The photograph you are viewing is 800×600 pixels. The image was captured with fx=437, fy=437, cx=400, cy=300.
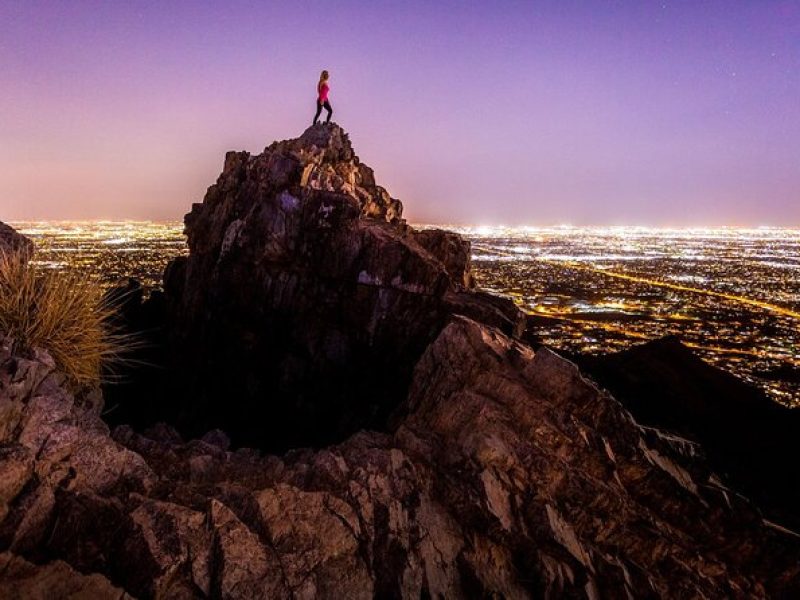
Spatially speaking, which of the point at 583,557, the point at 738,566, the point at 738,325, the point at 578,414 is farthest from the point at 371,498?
the point at 738,325

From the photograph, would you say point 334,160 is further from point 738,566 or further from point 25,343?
point 738,566

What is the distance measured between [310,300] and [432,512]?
1513 cm

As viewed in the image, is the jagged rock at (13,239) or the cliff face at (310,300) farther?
the cliff face at (310,300)

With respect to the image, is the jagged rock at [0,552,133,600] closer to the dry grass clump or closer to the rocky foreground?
the rocky foreground

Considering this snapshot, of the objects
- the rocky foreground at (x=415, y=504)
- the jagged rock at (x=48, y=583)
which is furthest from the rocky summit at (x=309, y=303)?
the jagged rock at (x=48, y=583)

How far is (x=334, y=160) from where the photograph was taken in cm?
2394

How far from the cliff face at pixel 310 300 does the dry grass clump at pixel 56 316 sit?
9233 mm

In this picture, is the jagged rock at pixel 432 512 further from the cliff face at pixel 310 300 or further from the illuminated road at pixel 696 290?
the illuminated road at pixel 696 290

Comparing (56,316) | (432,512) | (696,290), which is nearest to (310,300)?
(56,316)

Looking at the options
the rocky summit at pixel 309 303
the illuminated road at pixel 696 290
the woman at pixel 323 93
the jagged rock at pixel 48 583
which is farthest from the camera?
the illuminated road at pixel 696 290

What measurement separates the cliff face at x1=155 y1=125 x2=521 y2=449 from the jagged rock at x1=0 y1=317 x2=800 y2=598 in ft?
26.7

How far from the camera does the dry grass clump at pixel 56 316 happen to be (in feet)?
20.2

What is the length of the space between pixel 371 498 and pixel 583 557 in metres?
2.90

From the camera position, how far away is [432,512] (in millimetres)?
5809
